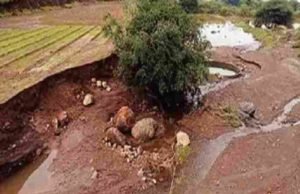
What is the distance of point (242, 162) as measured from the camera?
31531mm

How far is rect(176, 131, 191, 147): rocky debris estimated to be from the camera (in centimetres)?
3369

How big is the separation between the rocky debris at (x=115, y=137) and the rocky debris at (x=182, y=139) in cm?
361

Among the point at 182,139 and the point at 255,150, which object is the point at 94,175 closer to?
the point at 182,139

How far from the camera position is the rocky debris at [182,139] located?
33.7 meters

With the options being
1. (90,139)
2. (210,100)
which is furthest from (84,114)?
(210,100)

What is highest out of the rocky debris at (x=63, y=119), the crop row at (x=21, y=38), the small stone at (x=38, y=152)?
the crop row at (x=21, y=38)

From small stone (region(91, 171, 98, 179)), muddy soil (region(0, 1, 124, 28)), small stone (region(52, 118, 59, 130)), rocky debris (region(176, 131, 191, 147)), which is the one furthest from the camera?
muddy soil (region(0, 1, 124, 28))

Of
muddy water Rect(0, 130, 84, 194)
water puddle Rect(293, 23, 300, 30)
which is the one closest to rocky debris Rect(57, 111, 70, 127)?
muddy water Rect(0, 130, 84, 194)

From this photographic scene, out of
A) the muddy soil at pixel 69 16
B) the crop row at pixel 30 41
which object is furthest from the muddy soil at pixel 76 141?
the muddy soil at pixel 69 16

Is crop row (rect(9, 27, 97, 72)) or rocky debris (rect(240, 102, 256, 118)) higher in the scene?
crop row (rect(9, 27, 97, 72))

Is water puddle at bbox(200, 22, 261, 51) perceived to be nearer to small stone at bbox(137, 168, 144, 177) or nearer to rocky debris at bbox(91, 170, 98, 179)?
small stone at bbox(137, 168, 144, 177)

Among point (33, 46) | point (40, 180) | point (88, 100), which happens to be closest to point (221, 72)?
Answer: point (88, 100)

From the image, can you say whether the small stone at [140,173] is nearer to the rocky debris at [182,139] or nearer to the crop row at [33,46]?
the rocky debris at [182,139]

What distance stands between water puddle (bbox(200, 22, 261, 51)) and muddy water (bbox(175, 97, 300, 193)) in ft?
65.7
